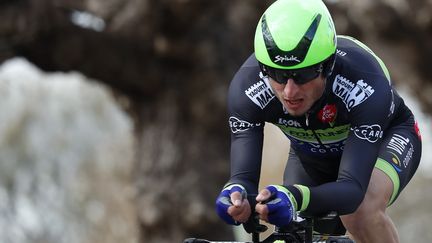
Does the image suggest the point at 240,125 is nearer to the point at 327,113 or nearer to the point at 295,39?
the point at 327,113

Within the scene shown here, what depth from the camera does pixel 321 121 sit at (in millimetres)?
8406

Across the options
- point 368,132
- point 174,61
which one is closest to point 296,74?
point 368,132

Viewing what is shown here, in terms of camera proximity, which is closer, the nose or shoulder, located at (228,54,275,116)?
the nose

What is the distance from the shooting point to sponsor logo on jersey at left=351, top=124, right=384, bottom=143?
800cm

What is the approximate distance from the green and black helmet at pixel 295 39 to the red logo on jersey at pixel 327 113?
39 cm

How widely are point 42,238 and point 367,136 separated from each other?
68.9 feet

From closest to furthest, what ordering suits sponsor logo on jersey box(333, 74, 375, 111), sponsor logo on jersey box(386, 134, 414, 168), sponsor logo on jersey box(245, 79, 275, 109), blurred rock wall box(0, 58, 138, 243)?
1. sponsor logo on jersey box(333, 74, 375, 111)
2. sponsor logo on jersey box(245, 79, 275, 109)
3. sponsor logo on jersey box(386, 134, 414, 168)
4. blurred rock wall box(0, 58, 138, 243)

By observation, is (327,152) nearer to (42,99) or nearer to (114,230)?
(114,230)

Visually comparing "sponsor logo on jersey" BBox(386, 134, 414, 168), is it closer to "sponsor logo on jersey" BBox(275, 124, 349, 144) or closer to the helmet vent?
"sponsor logo on jersey" BBox(275, 124, 349, 144)

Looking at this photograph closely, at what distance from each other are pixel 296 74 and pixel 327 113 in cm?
66

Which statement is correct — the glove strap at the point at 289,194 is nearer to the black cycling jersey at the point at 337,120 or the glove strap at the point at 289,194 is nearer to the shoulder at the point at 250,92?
the black cycling jersey at the point at 337,120

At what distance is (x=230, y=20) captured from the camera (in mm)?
17594

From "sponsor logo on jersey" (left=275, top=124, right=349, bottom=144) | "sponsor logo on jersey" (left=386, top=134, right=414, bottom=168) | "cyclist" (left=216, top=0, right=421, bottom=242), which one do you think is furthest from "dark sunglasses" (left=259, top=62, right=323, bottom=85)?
"sponsor logo on jersey" (left=386, top=134, right=414, bottom=168)

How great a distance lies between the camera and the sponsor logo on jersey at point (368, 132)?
26.2 feet
